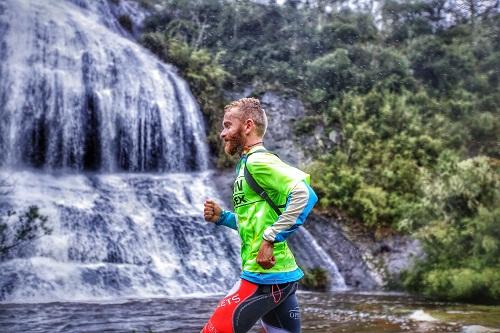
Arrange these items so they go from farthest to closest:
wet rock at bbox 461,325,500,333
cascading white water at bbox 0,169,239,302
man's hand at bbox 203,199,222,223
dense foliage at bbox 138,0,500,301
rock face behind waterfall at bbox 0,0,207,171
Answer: rock face behind waterfall at bbox 0,0,207,171 → dense foliage at bbox 138,0,500,301 → cascading white water at bbox 0,169,239,302 → wet rock at bbox 461,325,500,333 → man's hand at bbox 203,199,222,223

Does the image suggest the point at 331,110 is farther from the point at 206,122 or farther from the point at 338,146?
the point at 206,122

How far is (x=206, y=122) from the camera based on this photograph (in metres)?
20.1

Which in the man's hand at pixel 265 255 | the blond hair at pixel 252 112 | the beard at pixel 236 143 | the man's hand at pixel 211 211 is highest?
the blond hair at pixel 252 112

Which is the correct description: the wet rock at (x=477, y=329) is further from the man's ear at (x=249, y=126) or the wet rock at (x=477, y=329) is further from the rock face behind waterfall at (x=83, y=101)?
the rock face behind waterfall at (x=83, y=101)

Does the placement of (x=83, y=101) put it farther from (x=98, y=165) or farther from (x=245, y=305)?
(x=245, y=305)

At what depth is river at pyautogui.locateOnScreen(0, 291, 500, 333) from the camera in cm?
695

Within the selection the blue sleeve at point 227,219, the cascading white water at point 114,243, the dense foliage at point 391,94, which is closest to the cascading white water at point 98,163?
the cascading white water at point 114,243

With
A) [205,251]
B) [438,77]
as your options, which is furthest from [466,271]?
[438,77]

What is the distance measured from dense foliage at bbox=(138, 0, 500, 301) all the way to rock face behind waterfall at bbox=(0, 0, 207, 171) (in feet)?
5.88

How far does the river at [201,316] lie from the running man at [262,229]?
4259 millimetres

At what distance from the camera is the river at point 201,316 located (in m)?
6.95

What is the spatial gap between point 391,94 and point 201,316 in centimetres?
1608

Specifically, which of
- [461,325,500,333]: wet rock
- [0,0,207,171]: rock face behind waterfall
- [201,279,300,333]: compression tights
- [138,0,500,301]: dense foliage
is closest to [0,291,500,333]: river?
[461,325,500,333]: wet rock

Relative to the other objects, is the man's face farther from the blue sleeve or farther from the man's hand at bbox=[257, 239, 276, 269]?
the man's hand at bbox=[257, 239, 276, 269]
